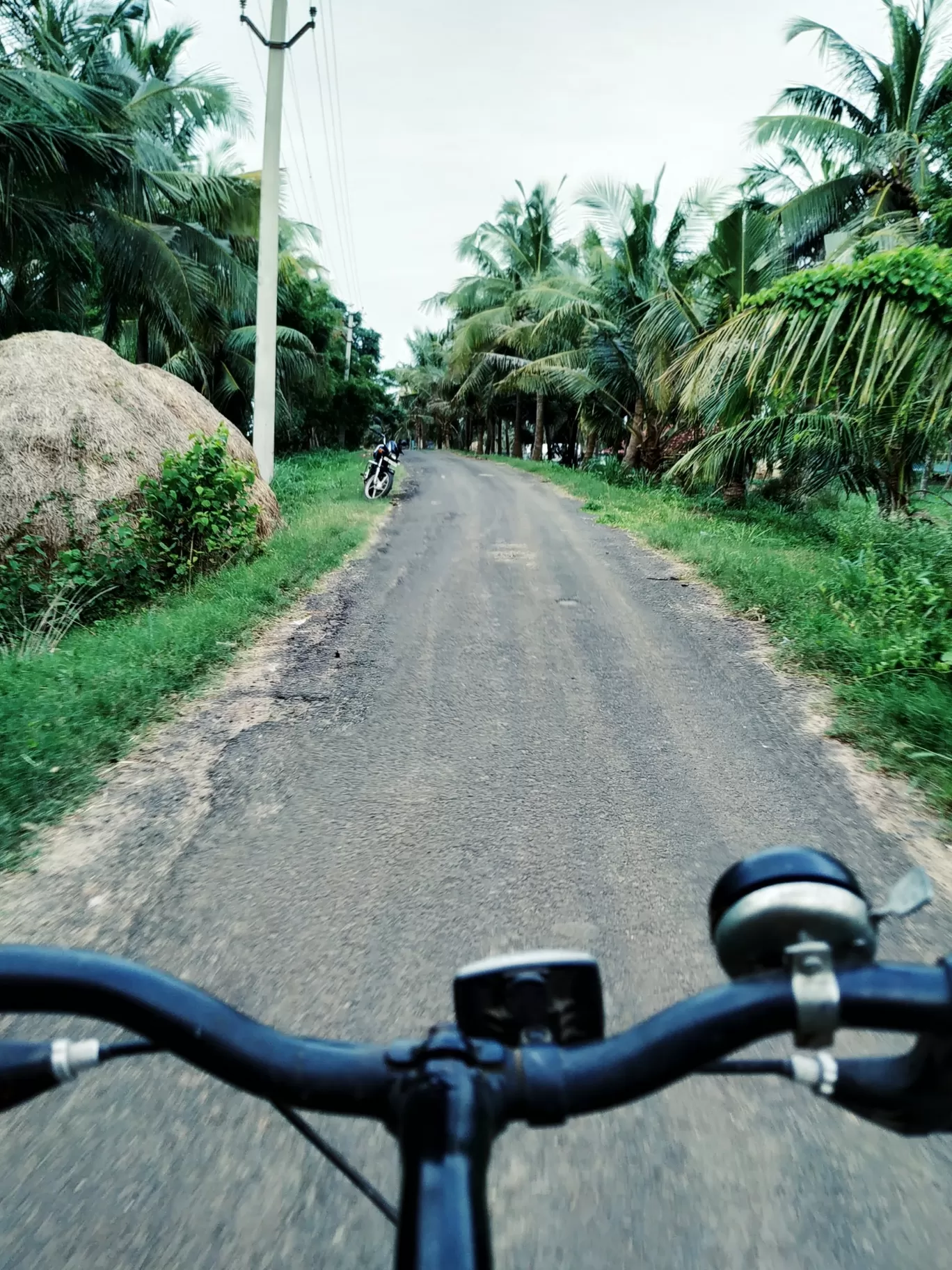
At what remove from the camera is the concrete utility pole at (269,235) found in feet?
33.2

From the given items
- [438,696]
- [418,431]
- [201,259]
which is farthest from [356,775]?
[418,431]

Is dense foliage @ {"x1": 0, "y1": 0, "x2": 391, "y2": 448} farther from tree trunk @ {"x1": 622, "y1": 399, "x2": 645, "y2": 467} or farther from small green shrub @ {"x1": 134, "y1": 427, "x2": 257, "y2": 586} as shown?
tree trunk @ {"x1": 622, "y1": 399, "x2": 645, "y2": 467}

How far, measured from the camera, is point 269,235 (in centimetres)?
1034

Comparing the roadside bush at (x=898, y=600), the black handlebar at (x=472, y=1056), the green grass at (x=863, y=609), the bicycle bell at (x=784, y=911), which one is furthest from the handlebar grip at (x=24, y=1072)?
the roadside bush at (x=898, y=600)

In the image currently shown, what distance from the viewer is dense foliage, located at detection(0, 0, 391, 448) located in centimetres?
1119

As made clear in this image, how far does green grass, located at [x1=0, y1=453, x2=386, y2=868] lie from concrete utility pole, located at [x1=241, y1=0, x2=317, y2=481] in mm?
2660

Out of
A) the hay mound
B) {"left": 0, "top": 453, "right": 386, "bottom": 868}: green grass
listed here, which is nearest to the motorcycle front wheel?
the hay mound

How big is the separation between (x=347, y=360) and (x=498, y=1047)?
34.1 metres

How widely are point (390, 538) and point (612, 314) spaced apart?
10558mm

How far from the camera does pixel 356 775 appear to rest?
12.6 ft

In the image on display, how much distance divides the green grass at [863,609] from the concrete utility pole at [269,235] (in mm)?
5461

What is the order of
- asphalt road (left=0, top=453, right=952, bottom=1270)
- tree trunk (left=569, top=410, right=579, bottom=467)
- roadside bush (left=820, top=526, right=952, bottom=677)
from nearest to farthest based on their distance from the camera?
1. asphalt road (left=0, top=453, right=952, bottom=1270)
2. roadside bush (left=820, top=526, right=952, bottom=677)
3. tree trunk (left=569, top=410, right=579, bottom=467)

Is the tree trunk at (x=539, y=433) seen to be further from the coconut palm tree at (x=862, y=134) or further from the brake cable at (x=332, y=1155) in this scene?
the brake cable at (x=332, y=1155)

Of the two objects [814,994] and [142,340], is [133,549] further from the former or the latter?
[142,340]
